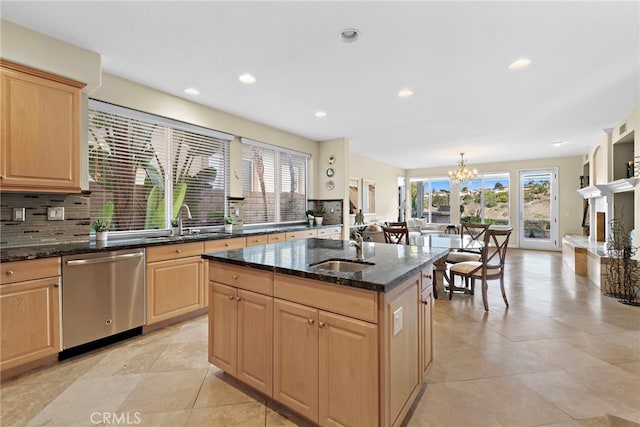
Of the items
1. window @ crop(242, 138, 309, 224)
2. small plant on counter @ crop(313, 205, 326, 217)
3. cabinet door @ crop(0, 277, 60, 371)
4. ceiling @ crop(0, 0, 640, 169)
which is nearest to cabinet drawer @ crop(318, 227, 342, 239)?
small plant on counter @ crop(313, 205, 326, 217)

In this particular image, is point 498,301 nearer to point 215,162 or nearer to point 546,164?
point 215,162

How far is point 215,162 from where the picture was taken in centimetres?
432

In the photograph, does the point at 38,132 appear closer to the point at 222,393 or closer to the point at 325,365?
the point at 222,393

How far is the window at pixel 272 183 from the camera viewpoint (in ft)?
16.0

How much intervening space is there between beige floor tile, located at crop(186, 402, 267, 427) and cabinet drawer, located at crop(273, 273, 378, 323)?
0.76 metres

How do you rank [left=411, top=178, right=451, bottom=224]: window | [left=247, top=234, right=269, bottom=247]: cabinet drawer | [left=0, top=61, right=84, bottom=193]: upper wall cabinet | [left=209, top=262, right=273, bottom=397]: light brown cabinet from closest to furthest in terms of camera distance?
[left=209, top=262, right=273, bottom=397]: light brown cabinet < [left=0, top=61, right=84, bottom=193]: upper wall cabinet < [left=247, top=234, right=269, bottom=247]: cabinet drawer < [left=411, top=178, right=451, bottom=224]: window

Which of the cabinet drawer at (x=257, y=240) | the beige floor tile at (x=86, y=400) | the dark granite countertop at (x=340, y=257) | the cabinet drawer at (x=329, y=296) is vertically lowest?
the beige floor tile at (x=86, y=400)

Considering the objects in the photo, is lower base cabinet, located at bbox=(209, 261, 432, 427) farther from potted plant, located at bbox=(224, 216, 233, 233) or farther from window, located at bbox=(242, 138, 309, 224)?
window, located at bbox=(242, 138, 309, 224)

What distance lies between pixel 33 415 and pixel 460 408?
271cm

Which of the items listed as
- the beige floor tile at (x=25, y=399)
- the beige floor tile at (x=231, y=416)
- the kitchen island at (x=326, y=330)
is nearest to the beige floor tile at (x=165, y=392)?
the beige floor tile at (x=231, y=416)

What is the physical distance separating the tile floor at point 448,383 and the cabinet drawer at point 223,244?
2.93ft

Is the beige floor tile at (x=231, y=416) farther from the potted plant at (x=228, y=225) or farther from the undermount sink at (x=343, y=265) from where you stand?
the potted plant at (x=228, y=225)

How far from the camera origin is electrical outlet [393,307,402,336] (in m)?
1.49

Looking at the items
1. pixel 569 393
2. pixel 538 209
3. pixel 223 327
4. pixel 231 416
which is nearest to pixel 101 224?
pixel 223 327
